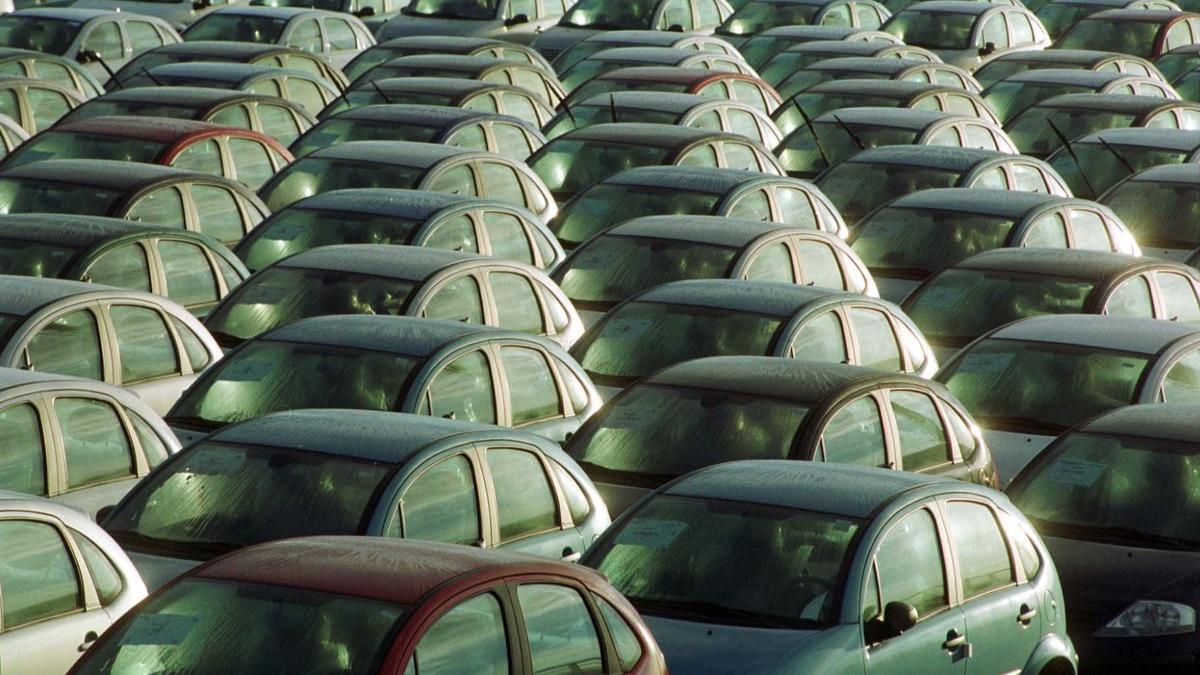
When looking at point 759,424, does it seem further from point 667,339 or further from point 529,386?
point 667,339

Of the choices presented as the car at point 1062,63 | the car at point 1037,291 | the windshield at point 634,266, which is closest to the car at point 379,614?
the windshield at point 634,266

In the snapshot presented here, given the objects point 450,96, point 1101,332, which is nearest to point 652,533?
point 1101,332

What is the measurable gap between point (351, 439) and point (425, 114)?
452 inches

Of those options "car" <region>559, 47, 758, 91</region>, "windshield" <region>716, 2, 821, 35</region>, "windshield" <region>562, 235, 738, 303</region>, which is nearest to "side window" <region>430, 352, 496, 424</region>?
"windshield" <region>562, 235, 738, 303</region>

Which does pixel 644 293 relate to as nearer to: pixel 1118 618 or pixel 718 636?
pixel 1118 618

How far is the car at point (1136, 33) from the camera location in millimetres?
32844

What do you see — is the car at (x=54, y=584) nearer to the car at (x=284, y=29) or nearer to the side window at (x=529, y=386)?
the side window at (x=529, y=386)

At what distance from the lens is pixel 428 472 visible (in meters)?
9.33

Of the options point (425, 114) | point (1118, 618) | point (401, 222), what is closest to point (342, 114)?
point (425, 114)

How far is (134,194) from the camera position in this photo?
15.7 meters

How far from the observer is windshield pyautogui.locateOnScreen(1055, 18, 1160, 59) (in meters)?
32.9

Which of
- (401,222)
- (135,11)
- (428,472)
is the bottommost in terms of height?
(135,11)

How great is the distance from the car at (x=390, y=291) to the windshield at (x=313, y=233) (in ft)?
5.11

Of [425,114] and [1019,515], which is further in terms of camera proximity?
[425,114]
